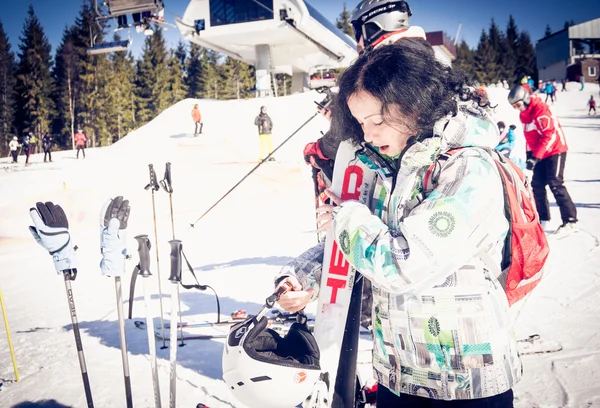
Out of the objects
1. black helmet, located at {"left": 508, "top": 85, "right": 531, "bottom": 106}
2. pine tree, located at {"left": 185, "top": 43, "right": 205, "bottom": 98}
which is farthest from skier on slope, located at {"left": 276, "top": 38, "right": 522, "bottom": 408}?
pine tree, located at {"left": 185, "top": 43, "right": 205, "bottom": 98}

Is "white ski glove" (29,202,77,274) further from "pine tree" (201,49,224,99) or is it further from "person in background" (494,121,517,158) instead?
"pine tree" (201,49,224,99)

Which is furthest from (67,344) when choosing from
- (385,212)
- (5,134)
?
(5,134)

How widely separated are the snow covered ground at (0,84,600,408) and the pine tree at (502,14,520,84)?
223 ft

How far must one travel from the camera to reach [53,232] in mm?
1969

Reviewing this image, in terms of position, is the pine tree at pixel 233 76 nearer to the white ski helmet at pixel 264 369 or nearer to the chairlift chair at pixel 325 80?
the chairlift chair at pixel 325 80

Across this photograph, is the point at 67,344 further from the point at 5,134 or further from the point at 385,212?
the point at 5,134

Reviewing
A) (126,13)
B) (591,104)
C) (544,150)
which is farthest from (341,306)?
(591,104)

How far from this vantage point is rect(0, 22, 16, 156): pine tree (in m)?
40.6

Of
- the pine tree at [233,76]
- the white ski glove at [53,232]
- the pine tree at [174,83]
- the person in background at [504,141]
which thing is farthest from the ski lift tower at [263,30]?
the white ski glove at [53,232]

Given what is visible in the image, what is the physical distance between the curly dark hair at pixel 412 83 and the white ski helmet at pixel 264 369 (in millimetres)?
943

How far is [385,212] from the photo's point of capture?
1.32 meters

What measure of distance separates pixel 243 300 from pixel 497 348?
372 centimetres

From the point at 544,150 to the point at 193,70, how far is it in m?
61.5

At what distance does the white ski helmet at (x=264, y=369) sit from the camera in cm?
153
